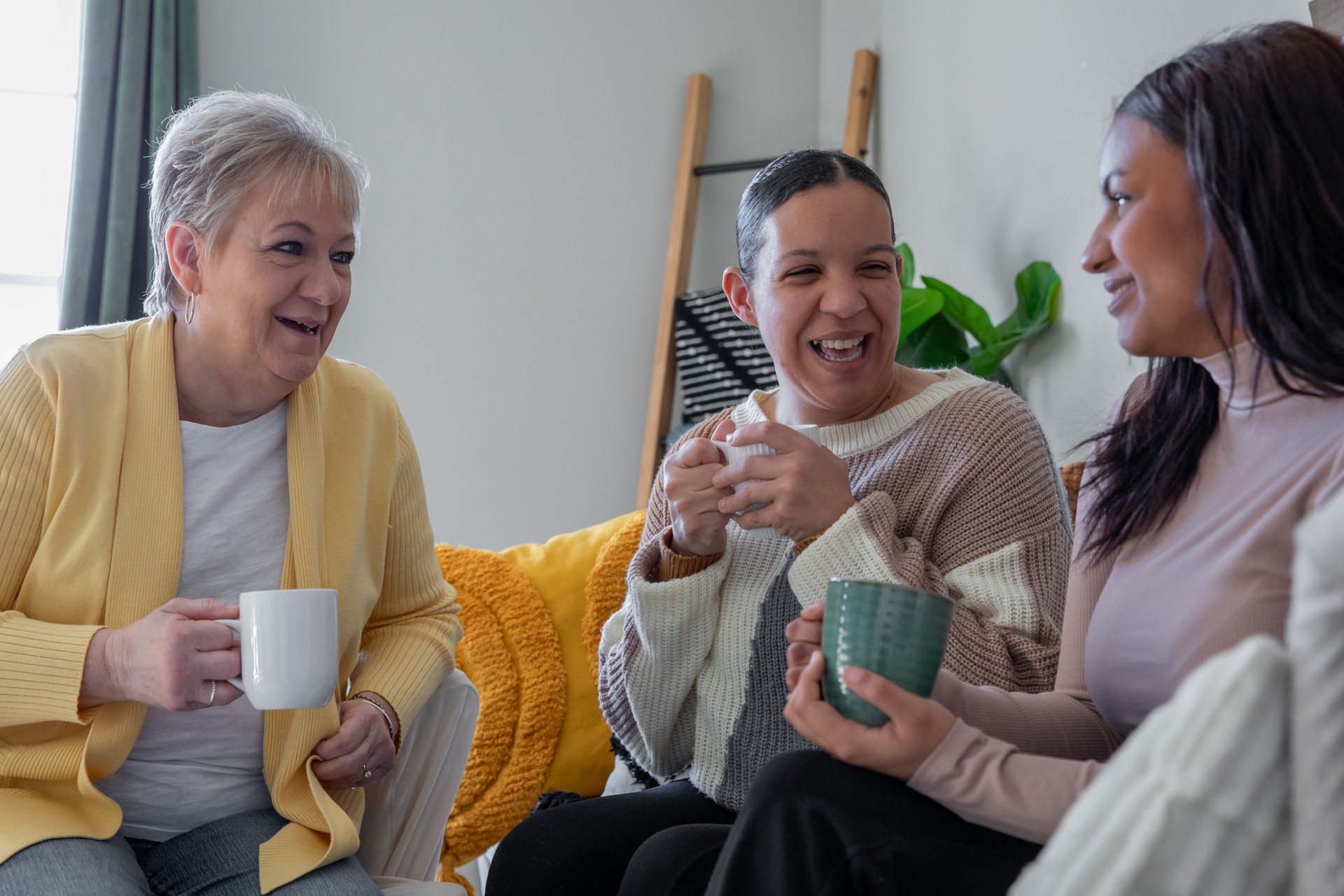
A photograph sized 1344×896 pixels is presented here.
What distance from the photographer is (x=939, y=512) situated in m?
1.27

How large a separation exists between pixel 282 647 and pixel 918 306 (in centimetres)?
141

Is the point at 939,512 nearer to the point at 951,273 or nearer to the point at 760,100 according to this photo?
the point at 951,273

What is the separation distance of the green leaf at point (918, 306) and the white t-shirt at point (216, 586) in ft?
3.83

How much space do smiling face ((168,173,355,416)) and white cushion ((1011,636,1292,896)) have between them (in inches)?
40.5

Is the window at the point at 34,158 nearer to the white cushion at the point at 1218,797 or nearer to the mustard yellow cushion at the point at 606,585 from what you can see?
the mustard yellow cushion at the point at 606,585

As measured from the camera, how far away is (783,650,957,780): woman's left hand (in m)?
0.80

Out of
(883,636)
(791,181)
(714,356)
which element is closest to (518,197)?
(714,356)

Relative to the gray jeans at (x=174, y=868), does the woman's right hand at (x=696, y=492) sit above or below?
above

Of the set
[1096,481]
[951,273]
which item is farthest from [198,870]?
[951,273]

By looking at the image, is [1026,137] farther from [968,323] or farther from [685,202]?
[685,202]

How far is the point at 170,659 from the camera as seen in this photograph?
3.37 ft

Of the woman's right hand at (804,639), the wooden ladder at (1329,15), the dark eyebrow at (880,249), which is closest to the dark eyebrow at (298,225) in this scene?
the dark eyebrow at (880,249)

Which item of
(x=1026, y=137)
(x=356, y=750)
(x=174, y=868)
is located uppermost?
(x=1026, y=137)

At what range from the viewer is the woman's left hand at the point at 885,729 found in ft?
2.62
